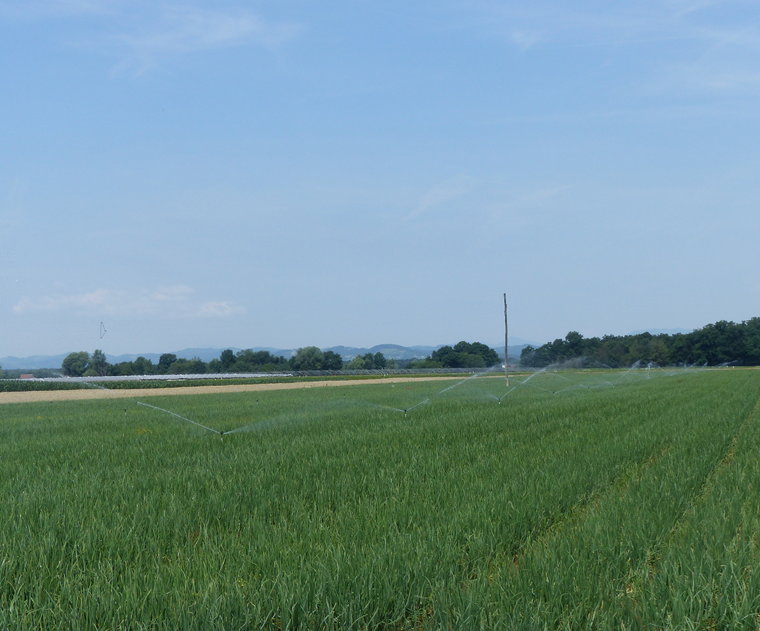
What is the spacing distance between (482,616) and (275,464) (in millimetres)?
5521

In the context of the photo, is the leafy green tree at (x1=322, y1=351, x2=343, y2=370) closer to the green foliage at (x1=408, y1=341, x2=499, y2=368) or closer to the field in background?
the green foliage at (x1=408, y1=341, x2=499, y2=368)

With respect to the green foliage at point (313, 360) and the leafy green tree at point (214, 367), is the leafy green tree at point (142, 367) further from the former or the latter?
the green foliage at point (313, 360)

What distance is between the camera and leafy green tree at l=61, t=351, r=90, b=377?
13300 cm

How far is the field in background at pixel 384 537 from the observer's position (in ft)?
10.5

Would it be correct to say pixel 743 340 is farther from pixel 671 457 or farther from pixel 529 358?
pixel 671 457

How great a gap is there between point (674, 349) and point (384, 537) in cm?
15857

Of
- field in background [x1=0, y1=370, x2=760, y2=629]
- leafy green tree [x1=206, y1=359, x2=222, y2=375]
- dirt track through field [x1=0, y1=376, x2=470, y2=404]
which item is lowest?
leafy green tree [x1=206, y1=359, x2=222, y2=375]

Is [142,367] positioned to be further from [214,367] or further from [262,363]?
[262,363]

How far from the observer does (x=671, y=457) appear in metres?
8.28

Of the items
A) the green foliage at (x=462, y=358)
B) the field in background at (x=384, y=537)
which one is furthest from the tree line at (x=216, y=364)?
the field in background at (x=384, y=537)

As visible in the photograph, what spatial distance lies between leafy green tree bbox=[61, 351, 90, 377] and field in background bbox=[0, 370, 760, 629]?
461 feet

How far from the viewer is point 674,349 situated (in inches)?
5620

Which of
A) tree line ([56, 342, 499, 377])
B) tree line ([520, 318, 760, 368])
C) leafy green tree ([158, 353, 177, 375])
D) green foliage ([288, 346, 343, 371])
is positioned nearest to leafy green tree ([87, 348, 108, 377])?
tree line ([56, 342, 499, 377])

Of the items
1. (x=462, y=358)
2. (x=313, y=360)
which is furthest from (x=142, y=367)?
(x=462, y=358)
